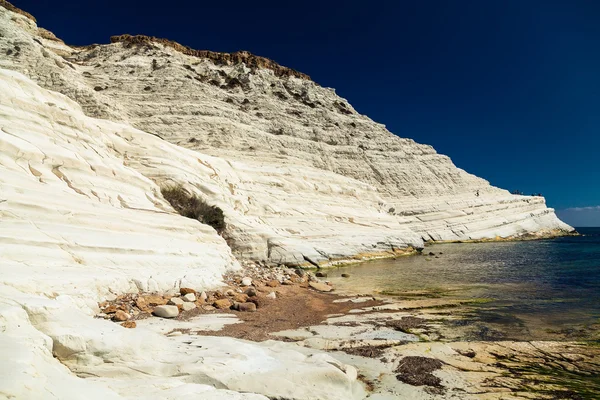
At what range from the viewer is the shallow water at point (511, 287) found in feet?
34.6

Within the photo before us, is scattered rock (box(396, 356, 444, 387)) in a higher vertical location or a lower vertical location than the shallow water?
lower

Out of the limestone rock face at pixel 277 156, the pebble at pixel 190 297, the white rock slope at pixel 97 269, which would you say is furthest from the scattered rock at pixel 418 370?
the limestone rock face at pixel 277 156

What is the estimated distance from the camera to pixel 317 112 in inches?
2228

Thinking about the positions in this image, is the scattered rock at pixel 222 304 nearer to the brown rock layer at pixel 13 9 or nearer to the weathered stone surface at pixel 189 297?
the weathered stone surface at pixel 189 297

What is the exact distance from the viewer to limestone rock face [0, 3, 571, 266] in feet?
86.3

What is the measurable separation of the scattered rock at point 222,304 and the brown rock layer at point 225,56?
188 feet

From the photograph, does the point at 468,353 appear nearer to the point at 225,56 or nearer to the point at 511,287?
the point at 511,287

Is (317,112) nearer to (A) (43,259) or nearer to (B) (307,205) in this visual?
(B) (307,205)

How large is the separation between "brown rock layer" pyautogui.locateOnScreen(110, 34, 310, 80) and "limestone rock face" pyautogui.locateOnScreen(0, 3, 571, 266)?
1.12 ft

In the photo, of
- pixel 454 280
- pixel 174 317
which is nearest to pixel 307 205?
pixel 454 280

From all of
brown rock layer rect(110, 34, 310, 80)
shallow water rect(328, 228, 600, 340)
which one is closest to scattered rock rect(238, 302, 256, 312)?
shallow water rect(328, 228, 600, 340)

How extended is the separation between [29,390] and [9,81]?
15323 millimetres

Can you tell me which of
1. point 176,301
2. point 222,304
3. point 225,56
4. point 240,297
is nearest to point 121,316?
point 176,301

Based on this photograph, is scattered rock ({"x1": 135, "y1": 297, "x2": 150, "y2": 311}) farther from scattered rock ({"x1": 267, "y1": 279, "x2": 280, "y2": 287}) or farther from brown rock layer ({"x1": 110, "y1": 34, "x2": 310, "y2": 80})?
brown rock layer ({"x1": 110, "y1": 34, "x2": 310, "y2": 80})
